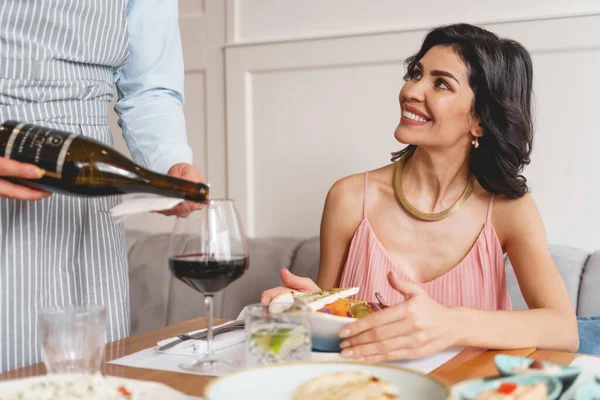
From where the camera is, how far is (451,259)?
1.95 m

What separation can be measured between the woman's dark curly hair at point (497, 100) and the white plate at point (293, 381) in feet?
3.89

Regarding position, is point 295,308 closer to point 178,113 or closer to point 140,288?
point 178,113

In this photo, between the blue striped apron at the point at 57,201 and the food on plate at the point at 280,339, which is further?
the blue striped apron at the point at 57,201

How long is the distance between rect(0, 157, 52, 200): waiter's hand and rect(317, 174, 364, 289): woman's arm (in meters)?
1.06

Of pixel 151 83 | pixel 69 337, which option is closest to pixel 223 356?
pixel 69 337

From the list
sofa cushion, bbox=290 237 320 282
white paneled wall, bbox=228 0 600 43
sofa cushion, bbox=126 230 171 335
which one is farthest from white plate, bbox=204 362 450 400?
white paneled wall, bbox=228 0 600 43

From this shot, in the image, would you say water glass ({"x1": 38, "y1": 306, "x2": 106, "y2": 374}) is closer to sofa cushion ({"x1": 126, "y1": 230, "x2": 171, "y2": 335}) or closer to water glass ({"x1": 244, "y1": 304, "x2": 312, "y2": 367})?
water glass ({"x1": 244, "y1": 304, "x2": 312, "y2": 367})

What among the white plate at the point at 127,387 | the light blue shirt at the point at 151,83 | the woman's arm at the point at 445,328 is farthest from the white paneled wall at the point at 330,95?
the white plate at the point at 127,387

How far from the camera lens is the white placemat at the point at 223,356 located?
106cm

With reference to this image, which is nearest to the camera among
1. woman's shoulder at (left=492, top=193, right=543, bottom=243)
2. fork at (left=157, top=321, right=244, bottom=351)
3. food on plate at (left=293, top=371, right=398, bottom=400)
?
food on plate at (left=293, top=371, right=398, bottom=400)

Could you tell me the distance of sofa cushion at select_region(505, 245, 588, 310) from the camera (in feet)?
6.57

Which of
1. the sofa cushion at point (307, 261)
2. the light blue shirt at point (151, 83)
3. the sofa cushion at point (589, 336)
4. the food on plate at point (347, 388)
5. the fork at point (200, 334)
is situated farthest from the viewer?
the sofa cushion at point (307, 261)

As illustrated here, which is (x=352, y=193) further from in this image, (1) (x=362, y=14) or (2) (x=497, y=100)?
(1) (x=362, y=14)

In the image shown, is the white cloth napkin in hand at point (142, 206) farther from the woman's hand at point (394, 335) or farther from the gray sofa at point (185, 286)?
the gray sofa at point (185, 286)
